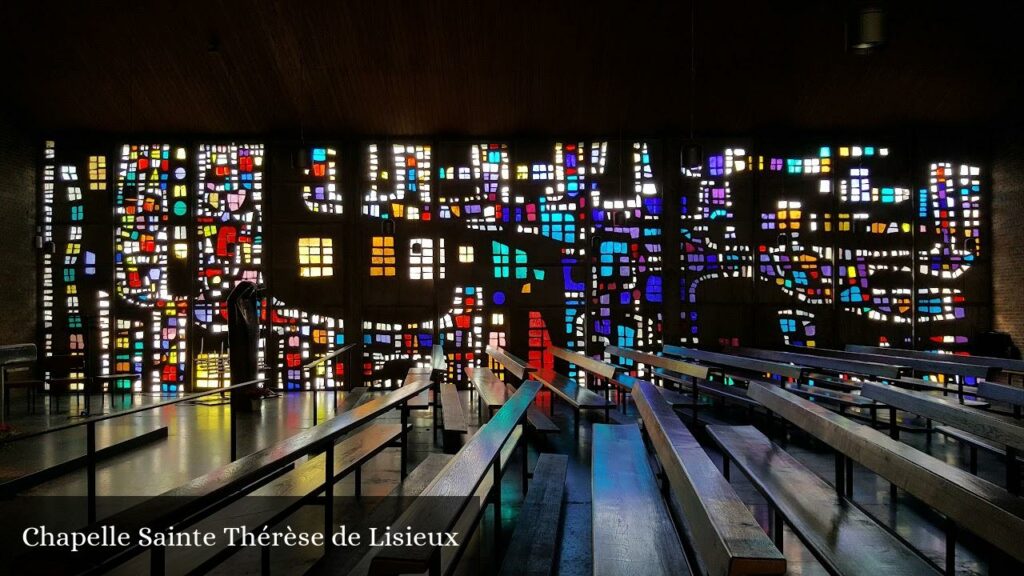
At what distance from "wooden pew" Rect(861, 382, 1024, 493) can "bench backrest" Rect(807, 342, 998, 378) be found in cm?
234

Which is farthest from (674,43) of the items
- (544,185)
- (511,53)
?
(544,185)

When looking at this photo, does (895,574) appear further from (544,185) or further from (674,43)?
(544,185)

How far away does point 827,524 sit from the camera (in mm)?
2791

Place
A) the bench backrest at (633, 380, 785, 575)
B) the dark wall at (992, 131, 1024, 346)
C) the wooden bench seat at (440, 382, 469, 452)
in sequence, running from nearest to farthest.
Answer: the bench backrest at (633, 380, 785, 575), the wooden bench seat at (440, 382, 469, 452), the dark wall at (992, 131, 1024, 346)

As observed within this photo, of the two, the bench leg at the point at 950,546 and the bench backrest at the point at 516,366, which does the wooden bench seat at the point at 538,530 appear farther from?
the bench leg at the point at 950,546

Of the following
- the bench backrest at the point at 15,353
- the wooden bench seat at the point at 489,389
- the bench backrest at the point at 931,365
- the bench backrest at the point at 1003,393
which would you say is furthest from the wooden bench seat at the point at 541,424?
the bench backrest at the point at 15,353

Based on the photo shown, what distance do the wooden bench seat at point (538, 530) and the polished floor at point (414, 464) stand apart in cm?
15

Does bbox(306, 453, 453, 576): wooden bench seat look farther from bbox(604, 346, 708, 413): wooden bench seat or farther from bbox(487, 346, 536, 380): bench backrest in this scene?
bbox(487, 346, 536, 380): bench backrest

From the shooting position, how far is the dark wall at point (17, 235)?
10.1 metres

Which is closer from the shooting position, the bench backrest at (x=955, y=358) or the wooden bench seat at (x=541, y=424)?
the wooden bench seat at (x=541, y=424)

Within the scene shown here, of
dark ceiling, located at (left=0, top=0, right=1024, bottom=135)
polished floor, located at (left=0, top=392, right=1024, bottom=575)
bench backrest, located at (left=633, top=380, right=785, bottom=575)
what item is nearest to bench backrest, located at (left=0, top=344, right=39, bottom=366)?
polished floor, located at (left=0, top=392, right=1024, bottom=575)

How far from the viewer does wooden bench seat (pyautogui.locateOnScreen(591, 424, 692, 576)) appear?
98.4 inches

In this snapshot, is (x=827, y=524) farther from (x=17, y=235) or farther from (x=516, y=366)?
(x=17, y=235)

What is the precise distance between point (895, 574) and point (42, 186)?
44.9ft
